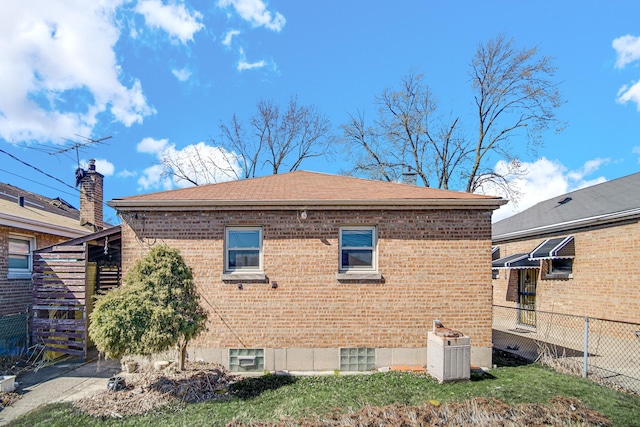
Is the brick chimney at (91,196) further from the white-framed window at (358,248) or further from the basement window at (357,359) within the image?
the basement window at (357,359)

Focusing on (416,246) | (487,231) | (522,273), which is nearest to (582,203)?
(522,273)

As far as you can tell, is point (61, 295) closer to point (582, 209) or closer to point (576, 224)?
point (576, 224)

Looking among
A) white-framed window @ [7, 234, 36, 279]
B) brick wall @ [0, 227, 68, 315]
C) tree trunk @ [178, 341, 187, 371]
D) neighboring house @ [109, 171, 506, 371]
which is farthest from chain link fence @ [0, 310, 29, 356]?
tree trunk @ [178, 341, 187, 371]

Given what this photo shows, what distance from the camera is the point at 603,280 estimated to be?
1034cm

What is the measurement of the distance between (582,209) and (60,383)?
592 inches

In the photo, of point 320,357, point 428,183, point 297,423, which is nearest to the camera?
point 297,423

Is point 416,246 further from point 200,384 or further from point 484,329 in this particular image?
point 200,384

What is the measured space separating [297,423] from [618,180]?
45.8 ft

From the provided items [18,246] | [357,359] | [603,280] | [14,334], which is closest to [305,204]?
[357,359]

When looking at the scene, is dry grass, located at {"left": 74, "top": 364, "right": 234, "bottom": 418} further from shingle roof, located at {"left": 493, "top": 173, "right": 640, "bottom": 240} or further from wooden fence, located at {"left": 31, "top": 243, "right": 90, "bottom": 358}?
shingle roof, located at {"left": 493, "top": 173, "right": 640, "bottom": 240}

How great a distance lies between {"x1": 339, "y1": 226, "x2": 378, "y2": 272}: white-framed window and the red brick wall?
17cm

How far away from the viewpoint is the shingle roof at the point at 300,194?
25.8ft

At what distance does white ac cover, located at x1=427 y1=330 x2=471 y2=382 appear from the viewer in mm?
6910

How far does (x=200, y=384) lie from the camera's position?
6578 mm
